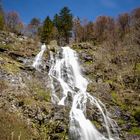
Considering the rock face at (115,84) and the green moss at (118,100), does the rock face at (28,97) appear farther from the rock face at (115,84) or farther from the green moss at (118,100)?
the green moss at (118,100)

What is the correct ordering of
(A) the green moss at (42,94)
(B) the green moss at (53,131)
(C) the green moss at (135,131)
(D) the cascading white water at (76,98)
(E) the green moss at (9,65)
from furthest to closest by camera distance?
(E) the green moss at (9,65) < (A) the green moss at (42,94) < (C) the green moss at (135,131) < (D) the cascading white water at (76,98) < (B) the green moss at (53,131)

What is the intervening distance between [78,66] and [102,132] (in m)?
16.9

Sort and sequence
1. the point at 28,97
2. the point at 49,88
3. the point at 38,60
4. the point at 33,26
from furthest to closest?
the point at 33,26
the point at 38,60
the point at 49,88
the point at 28,97

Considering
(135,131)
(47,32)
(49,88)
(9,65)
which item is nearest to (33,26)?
(47,32)

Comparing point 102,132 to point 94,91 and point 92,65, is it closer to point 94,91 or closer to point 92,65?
point 94,91

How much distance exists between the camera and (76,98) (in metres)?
35.9

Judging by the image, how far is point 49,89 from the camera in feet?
124

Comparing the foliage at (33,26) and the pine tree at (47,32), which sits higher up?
the foliage at (33,26)

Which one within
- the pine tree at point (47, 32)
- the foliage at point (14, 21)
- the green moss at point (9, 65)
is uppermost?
the foliage at point (14, 21)

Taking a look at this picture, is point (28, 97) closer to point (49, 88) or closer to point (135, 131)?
point (49, 88)

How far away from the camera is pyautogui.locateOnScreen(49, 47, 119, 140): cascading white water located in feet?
101

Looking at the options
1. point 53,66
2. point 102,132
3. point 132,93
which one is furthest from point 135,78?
point 102,132

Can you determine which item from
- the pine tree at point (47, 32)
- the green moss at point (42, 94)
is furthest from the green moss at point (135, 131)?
the pine tree at point (47, 32)

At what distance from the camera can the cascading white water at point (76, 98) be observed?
30.7 m
